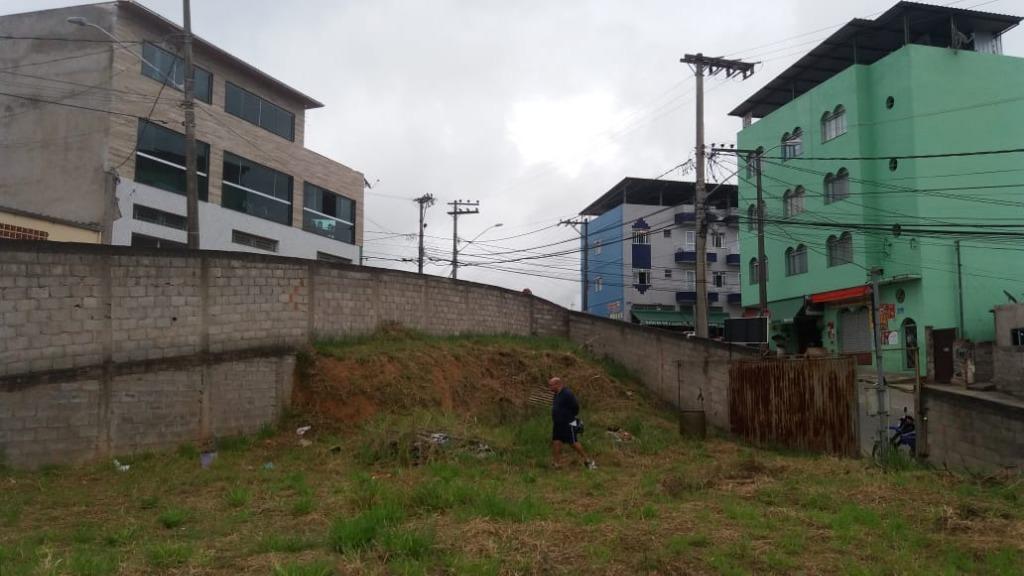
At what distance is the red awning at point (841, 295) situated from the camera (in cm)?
2791

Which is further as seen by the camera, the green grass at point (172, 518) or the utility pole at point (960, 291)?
the utility pole at point (960, 291)

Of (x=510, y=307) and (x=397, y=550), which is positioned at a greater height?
(x=510, y=307)

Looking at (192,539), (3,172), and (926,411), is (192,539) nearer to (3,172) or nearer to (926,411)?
(926,411)

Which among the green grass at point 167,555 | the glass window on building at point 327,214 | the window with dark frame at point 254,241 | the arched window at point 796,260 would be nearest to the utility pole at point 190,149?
the green grass at point 167,555

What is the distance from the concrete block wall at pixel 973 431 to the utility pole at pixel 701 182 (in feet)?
22.4

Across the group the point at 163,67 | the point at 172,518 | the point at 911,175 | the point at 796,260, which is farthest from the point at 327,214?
the point at 172,518

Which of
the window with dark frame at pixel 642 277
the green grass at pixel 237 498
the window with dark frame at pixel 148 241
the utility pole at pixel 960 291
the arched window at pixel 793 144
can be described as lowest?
the green grass at pixel 237 498

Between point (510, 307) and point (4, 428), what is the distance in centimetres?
1213

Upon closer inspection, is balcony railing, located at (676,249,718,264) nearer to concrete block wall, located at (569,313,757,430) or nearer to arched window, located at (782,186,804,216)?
arched window, located at (782,186,804,216)

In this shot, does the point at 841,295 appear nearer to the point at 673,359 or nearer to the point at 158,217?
the point at 673,359

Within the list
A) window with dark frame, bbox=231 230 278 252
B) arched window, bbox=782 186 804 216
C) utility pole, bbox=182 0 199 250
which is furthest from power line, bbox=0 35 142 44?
arched window, bbox=782 186 804 216

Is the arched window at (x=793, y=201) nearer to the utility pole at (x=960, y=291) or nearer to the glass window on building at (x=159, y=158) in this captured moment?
the utility pole at (x=960, y=291)

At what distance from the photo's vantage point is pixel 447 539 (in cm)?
614

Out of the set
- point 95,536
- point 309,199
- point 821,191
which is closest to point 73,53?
point 309,199
